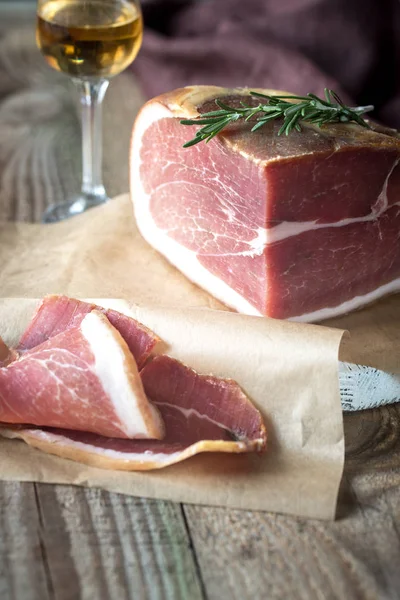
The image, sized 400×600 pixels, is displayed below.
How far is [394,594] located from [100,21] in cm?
155

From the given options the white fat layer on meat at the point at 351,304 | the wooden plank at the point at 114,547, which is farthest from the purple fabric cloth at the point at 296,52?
the wooden plank at the point at 114,547

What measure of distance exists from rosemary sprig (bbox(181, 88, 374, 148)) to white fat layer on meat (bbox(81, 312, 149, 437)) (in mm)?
467

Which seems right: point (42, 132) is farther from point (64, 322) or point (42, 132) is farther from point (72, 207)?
point (64, 322)

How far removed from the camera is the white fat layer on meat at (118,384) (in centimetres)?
146

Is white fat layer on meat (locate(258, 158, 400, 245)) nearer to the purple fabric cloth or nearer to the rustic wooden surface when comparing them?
the rustic wooden surface

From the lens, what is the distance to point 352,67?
292cm


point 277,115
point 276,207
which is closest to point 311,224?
point 276,207

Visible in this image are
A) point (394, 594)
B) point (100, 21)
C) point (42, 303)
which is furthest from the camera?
point (100, 21)

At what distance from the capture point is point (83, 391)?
4.84ft

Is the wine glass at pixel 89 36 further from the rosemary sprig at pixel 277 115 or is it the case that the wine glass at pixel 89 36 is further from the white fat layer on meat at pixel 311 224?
the white fat layer on meat at pixel 311 224

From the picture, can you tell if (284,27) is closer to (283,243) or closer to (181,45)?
(181,45)

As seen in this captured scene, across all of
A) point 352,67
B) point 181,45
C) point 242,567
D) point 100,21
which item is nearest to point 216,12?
point 181,45

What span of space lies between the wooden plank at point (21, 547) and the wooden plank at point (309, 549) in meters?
0.24

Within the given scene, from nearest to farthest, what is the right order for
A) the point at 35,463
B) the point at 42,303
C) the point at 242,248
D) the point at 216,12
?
the point at 35,463
the point at 42,303
the point at 242,248
the point at 216,12
